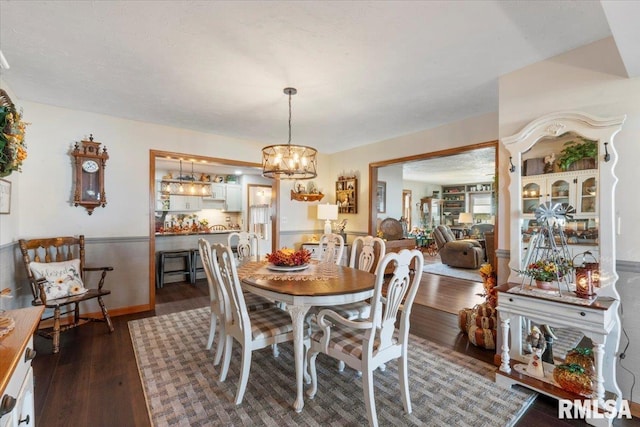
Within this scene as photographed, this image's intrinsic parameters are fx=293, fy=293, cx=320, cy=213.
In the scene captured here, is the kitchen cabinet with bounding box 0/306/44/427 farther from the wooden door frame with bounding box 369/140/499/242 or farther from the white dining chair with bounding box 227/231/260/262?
the wooden door frame with bounding box 369/140/499/242

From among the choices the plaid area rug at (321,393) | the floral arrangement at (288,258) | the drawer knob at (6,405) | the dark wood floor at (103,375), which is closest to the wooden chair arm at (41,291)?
the dark wood floor at (103,375)

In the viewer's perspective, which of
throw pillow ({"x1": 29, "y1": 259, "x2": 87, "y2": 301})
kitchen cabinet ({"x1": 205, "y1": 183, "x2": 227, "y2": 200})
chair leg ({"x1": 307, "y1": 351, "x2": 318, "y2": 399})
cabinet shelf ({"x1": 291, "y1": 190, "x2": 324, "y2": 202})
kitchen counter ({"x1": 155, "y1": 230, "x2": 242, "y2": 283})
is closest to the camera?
chair leg ({"x1": 307, "y1": 351, "x2": 318, "y2": 399})

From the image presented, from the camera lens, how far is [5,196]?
274 centimetres

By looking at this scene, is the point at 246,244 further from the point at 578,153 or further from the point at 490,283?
the point at 578,153

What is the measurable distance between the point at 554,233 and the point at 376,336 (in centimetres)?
162

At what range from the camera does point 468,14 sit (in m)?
1.78

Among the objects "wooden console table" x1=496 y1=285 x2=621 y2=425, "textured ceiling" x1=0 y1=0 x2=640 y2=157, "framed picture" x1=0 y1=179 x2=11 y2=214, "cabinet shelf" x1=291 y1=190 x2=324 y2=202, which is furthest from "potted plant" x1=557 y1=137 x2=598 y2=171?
"framed picture" x1=0 y1=179 x2=11 y2=214

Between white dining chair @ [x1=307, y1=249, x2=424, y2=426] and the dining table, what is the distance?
12 cm

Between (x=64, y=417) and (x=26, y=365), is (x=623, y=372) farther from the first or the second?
(x=64, y=417)

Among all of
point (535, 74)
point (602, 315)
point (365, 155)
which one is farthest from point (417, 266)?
point (365, 155)

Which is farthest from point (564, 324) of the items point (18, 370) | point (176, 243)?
point (176, 243)

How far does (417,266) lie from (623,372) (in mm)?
1583

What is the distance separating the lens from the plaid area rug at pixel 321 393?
72.7 inches

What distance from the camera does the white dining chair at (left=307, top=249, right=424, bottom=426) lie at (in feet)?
5.59
